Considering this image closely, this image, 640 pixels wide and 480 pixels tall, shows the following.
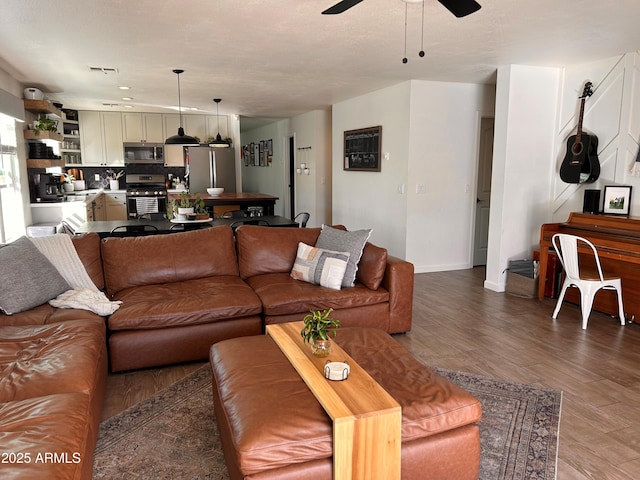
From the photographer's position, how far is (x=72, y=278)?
10.6ft

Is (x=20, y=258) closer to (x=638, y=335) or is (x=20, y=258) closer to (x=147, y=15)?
A: (x=147, y=15)

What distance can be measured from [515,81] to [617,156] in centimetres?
125

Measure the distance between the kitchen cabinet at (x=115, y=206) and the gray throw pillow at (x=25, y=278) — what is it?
6.15 meters

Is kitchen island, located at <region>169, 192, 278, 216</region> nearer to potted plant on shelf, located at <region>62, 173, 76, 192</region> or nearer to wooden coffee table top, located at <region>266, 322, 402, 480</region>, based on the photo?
potted plant on shelf, located at <region>62, 173, 76, 192</region>

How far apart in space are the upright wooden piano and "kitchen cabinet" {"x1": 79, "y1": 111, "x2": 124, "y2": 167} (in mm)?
8014

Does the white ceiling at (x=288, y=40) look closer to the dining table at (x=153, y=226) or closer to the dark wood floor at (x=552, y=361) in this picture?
the dining table at (x=153, y=226)

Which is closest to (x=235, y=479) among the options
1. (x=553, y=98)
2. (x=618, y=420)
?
(x=618, y=420)

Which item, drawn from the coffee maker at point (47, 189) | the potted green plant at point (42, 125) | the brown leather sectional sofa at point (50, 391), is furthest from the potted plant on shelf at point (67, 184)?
the brown leather sectional sofa at point (50, 391)

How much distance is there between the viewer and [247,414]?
1760 millimetres

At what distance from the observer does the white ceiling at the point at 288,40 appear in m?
3.08

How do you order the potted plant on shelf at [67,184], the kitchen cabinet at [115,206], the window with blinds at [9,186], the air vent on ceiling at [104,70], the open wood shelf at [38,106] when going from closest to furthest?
the air vent on ceiling at [104,70] → the window with blinds at [9,186] → the open wood shelf at [38,106] → the potted plant on shelf at [67,184] → the kitchen cabinet at [115,206]

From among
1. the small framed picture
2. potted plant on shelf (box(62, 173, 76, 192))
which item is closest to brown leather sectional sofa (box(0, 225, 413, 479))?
the small framed picture

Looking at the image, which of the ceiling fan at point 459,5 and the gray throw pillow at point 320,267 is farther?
the gray throw pillow at point 320,267

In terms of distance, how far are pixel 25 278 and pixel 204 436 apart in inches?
62.6
